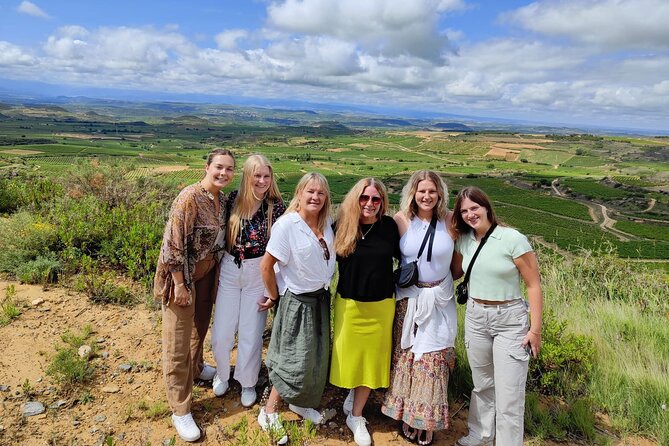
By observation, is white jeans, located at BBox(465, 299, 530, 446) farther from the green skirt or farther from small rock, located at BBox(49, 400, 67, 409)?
small rock, located at BBox(49, 400, 67, 409)

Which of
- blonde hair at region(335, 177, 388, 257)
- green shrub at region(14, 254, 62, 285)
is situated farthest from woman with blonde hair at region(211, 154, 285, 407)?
green shrub at region(14, 254, 62, 285)

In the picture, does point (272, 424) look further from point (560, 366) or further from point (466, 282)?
point (560, 366)

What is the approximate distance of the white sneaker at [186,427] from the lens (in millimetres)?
2463

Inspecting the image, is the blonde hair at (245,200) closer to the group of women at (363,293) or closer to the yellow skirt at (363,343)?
the group of women at (363,293)

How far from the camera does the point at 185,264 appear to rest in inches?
99.0

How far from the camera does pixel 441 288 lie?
8.59ft

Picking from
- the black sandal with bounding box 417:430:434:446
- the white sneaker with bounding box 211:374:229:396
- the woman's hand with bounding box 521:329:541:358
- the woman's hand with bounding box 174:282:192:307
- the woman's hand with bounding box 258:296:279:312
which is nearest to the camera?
the woman's hand with bounding box 521:329:541:358

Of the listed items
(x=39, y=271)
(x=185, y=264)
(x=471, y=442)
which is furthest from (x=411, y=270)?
(x=39, y=271)

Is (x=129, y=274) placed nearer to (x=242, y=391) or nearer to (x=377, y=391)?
(x=242, y=391)

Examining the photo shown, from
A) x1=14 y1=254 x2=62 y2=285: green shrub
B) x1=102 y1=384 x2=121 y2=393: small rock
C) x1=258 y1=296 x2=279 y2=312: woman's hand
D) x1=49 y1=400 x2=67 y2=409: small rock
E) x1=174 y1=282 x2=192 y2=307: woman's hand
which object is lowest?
x1=102 y1=384 x2=121 y2=393: small rock

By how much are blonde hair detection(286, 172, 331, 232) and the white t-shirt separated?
0.26ft

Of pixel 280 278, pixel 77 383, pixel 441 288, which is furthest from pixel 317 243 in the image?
pixel 77 383

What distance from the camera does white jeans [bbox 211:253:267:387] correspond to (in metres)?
2.76

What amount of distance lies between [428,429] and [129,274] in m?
3.20
